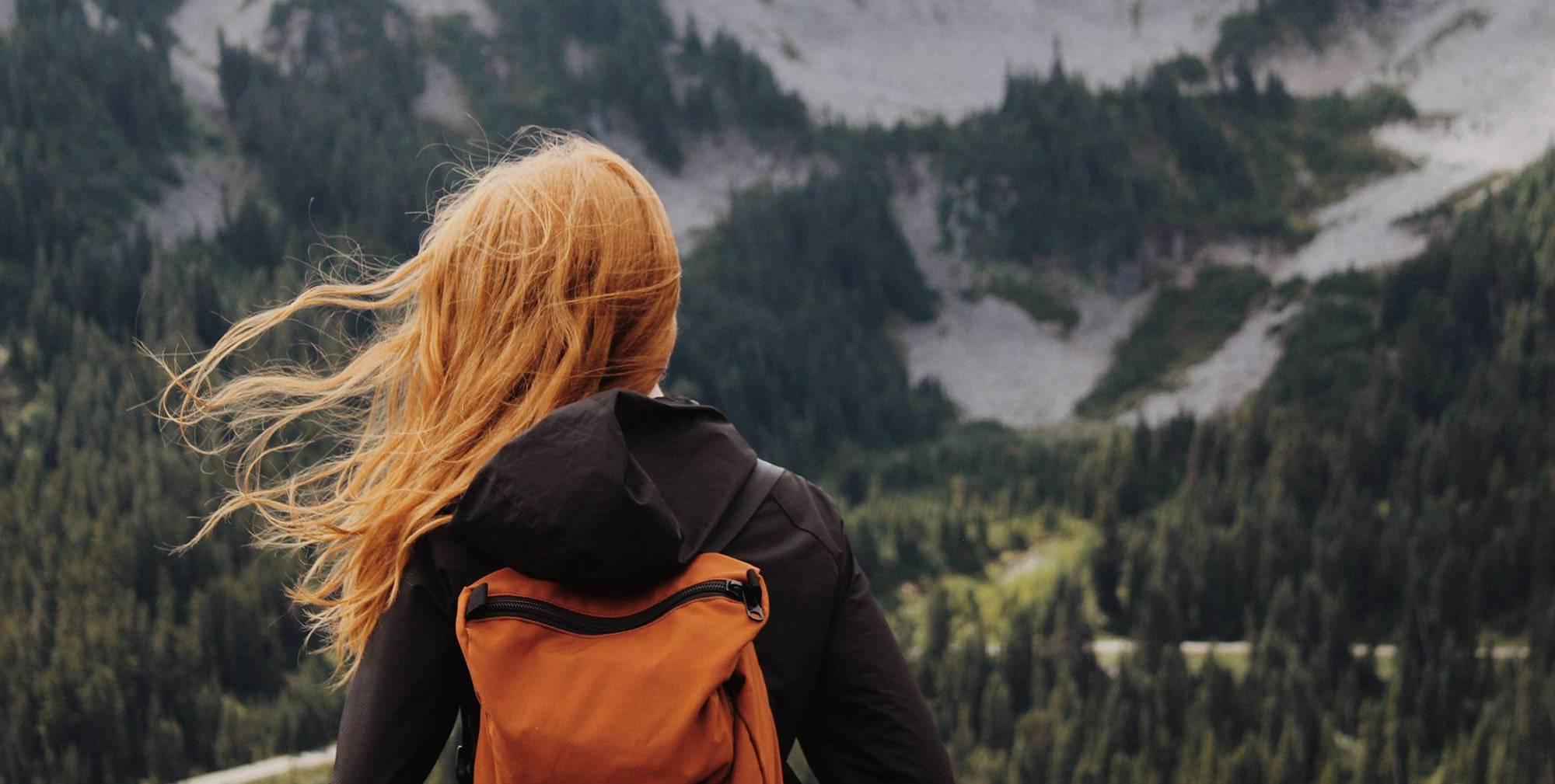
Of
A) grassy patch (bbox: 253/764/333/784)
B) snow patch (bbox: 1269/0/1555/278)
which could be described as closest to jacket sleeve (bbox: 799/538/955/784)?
grassy patch (bbox: 253/764/333/784)

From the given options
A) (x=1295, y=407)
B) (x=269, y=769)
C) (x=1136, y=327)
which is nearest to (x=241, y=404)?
(x=269, y=769)

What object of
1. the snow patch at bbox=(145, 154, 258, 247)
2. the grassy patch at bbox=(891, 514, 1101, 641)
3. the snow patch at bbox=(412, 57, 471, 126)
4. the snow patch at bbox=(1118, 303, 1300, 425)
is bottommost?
the grassy patch at bbox=(891, 514, 1101, 641)

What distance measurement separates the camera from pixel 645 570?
480 cm

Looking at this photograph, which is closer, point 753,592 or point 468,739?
point 753,592

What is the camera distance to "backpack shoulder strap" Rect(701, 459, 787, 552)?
17.2 feet

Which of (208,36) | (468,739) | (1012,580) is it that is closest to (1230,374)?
(1012,580)

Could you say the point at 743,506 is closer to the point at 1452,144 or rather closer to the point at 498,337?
the point at 498,337

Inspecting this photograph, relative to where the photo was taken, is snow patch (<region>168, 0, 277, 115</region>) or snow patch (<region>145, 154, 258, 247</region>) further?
snow patch (<region>168, 0, 277, 115</region>)

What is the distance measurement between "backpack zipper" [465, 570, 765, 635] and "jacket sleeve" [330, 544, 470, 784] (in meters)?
0.36

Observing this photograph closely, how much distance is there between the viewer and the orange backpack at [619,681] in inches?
185

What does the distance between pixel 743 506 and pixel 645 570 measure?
2.12ft

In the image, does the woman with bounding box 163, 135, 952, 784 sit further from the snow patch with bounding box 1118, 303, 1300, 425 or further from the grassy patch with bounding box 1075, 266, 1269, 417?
the grassy patch with bounding box 1075, 266, 1269, 417

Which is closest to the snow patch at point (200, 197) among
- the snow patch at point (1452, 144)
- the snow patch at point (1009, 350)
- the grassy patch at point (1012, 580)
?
the snow patch at point (1009, 350)

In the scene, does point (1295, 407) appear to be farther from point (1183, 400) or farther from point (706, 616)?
point (706, 616)
